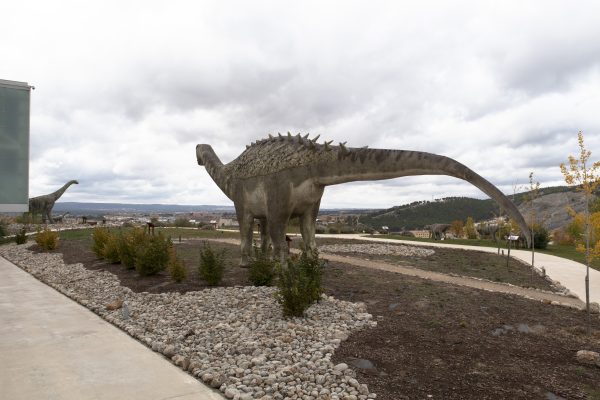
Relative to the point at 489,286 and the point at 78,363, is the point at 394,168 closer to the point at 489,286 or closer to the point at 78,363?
the point at 489,286

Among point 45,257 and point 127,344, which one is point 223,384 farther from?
point 45,257

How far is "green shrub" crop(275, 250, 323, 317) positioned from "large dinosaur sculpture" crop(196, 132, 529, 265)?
2.04 feet

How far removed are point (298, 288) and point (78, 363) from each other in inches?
115

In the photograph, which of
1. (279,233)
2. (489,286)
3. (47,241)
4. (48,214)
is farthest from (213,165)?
(48,214)

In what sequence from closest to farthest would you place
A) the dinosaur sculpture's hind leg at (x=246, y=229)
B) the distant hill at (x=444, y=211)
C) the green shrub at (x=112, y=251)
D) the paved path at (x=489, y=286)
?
1. the paved path at (x=489, y=286)
2. the dinosaur sculpture's hind leg at (x=246, y=229)
3. the green shrub at (x=112, y=251)
4. the distant hill at (x=444, y=211)

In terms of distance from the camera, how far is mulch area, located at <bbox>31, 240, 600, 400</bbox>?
4.14 metres

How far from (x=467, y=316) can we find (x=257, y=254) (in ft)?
13.2

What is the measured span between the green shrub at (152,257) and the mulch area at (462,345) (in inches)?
49.5

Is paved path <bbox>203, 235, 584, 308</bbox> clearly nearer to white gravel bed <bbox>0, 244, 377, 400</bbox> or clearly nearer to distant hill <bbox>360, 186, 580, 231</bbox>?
white gravel bed <bbox>0, 244, 377, 400</bbox>

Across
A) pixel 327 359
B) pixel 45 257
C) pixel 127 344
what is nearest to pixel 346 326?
pixel 327 359

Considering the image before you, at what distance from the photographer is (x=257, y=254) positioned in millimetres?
8414

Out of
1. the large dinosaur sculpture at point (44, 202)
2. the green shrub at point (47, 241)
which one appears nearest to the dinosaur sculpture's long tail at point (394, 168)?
the green shrub at point (47, 241)

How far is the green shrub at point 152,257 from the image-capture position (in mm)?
9742

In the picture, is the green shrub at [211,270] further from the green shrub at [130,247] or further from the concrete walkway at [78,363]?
the green shrub at [130,247]
